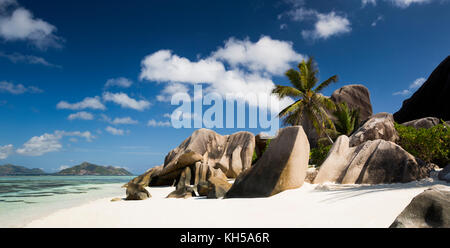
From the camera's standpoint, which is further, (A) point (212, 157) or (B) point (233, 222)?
(A) point (212, 157)

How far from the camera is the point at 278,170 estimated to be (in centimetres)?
675

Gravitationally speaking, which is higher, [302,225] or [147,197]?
[302,225]

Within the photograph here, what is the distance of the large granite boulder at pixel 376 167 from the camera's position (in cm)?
629

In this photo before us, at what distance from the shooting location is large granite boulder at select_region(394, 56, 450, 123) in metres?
26.7

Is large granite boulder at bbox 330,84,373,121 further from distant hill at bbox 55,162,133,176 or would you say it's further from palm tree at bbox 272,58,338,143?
distant hill at bbox 55,162,133,176

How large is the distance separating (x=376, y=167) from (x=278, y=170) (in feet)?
8.26

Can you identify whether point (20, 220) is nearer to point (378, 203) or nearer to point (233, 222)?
point (233, 222)

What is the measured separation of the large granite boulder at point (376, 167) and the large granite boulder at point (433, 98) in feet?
85.2

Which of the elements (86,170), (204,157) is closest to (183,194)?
(204,157)

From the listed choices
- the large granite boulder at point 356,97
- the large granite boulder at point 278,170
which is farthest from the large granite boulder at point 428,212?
the large granite boulder at point 356,97

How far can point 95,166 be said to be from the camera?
10388cm
